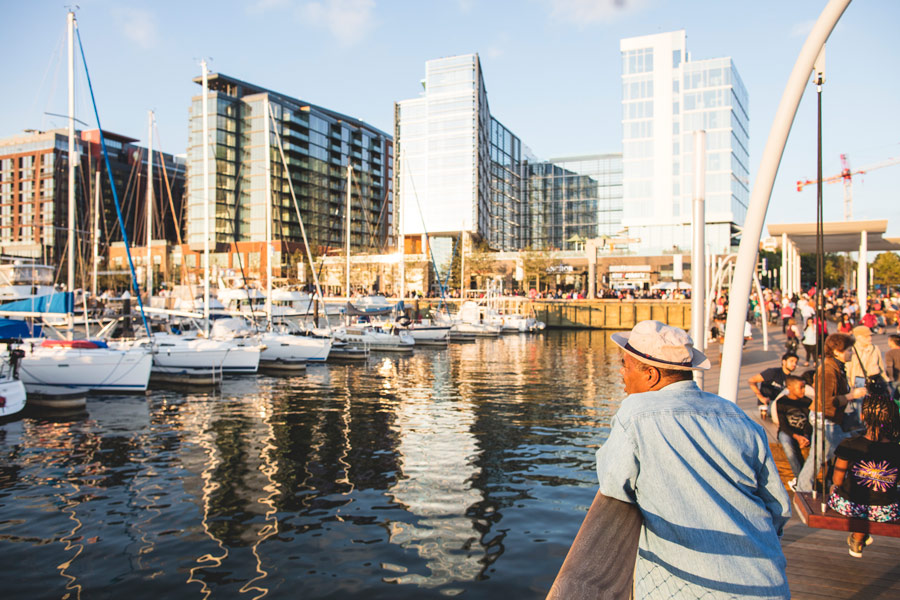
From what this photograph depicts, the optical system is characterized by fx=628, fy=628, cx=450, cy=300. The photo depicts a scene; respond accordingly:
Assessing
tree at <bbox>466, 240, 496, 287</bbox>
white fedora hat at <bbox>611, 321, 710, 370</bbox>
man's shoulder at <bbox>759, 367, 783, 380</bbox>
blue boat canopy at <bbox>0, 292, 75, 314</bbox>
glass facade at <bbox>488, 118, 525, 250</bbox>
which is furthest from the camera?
glass facade at <bbox>488, 118, 525, 250</bbox>

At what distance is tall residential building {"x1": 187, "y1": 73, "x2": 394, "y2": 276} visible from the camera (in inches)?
4001

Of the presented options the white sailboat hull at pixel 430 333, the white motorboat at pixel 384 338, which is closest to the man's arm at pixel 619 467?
the white motorboat at pixel 384 338

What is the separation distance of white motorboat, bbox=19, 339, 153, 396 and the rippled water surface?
66.8 inches

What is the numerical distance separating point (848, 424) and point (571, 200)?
403 ft

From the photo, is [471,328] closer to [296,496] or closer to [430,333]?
[430,333]

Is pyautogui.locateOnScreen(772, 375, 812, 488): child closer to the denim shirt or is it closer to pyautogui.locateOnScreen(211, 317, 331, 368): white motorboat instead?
the denim shirt

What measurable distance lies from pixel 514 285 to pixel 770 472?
293 ft

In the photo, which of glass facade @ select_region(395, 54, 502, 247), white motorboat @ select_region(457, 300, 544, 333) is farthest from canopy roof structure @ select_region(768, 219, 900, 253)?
glass facade @ select_region(395, 54, 502, 247)

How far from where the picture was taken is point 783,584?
252 centimetres

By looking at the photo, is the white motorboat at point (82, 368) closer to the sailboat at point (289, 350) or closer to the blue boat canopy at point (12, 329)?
the blue boat canopy at point (12, 329)

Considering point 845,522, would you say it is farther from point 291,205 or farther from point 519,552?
point 291,205

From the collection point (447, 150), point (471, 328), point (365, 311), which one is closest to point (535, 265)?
point (447, 150)

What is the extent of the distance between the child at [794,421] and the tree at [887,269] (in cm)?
8263

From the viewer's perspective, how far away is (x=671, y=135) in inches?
3410
